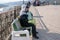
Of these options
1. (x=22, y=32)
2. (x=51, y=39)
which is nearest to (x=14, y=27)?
(x=22, y=32)

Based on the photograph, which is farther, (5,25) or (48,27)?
(48,27)

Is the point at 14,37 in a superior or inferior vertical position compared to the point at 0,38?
superior

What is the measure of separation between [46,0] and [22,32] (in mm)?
29744

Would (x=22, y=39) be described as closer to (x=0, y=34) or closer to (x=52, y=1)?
(x=0, y=34)

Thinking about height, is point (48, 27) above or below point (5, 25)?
below

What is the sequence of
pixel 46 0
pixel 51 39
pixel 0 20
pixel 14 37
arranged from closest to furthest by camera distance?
1. pixel 14 37
2. pixel 0 20
3. pixel 51 39
4. pixel 46 0

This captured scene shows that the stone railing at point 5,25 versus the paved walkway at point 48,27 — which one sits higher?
the stone railing at point 5,25

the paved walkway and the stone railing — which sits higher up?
the stone railing

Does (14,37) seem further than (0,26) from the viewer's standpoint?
No

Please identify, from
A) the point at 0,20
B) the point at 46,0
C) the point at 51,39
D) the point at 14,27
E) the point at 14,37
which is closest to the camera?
the point at 14,37

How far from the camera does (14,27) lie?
4316 mm

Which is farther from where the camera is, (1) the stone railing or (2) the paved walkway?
(2) the paved walkway

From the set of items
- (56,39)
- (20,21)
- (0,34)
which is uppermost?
(20,21)

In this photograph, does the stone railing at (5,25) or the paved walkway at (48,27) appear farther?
the paved walkway at (48,27)
